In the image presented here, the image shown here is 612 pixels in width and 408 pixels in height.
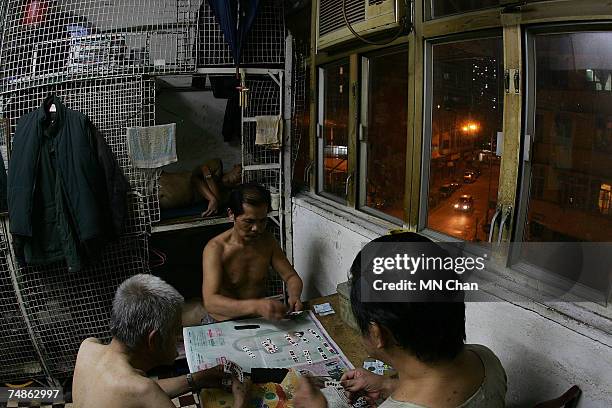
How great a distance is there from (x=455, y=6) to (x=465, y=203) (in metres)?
1.02

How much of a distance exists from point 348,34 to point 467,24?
1014 mm

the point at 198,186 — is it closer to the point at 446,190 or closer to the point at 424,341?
the point at 446,190

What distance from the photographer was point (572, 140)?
1814 mm

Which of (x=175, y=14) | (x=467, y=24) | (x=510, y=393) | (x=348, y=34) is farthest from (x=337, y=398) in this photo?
(x=175, y=14)

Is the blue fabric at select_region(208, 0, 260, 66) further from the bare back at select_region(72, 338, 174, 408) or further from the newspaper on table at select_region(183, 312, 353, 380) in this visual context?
the bare back at select_region(72, 338, 174, 408)

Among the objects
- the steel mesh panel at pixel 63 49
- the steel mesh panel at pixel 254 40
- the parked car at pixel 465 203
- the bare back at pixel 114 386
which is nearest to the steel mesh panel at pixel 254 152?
the steel mesh panel at pixel 254 40

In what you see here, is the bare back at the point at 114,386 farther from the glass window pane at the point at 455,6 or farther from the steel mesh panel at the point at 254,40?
the steel mesh panel at the point at 254,40

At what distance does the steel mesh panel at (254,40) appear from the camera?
3666mm

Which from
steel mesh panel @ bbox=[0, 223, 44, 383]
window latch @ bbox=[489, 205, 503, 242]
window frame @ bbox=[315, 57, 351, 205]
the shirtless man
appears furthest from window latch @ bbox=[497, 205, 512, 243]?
steel mesh panel @ bbox=[0, 223, 44, 383]

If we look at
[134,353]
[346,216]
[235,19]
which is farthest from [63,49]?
[134,353]

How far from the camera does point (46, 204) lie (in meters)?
3.22

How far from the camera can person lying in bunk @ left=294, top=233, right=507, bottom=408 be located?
1.16m

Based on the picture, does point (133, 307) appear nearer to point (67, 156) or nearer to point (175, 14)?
point (67, 156)

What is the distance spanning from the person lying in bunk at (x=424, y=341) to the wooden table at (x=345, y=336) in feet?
2.41
